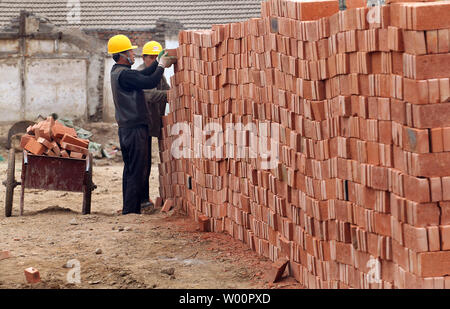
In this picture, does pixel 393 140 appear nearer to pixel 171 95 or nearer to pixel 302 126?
pixel 302 126

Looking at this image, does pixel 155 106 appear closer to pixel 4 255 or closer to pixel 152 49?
pixel 152 49

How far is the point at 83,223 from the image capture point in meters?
9.79

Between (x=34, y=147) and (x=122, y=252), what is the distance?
8.90ft

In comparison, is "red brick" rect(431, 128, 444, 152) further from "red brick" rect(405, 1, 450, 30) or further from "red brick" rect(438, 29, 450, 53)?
"red brick" rect(405, 1, 450, 30)

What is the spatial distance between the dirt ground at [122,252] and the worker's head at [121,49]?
2.13 metres

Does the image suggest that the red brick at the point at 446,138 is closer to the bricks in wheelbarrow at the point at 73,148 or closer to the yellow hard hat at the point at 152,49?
the bricks in wheelbarrow at the point at 73,148

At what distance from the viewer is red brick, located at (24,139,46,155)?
997cm

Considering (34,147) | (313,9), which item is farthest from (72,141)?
(313,9)

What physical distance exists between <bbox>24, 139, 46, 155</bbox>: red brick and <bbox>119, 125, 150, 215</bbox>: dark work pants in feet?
3.87

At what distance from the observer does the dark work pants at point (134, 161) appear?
34.9 feet

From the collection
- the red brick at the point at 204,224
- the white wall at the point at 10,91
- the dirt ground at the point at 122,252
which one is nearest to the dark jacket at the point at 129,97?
the dirt ground at the point at 122,252

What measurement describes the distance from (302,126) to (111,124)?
45.7 feet

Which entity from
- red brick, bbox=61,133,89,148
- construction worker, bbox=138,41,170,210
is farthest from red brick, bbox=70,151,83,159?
construction worker, bbox=138,41,170,210
